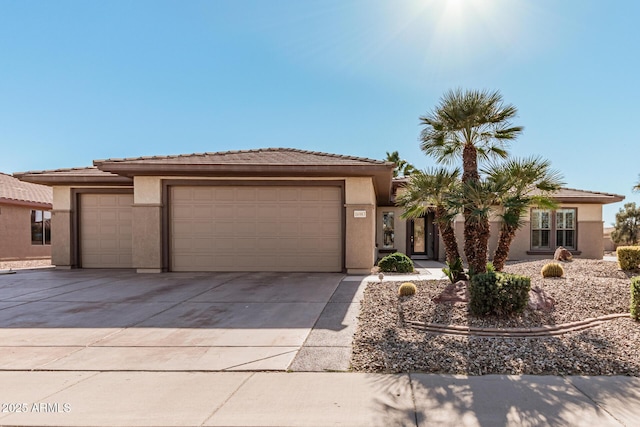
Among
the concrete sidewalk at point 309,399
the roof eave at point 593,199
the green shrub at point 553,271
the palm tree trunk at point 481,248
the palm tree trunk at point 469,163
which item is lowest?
the concrete sidewalk at point 309,399

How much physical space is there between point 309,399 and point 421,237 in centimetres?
1670

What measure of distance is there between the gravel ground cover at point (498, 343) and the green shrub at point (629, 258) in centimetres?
434

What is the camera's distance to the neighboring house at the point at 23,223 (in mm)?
18219

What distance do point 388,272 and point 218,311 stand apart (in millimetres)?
6728

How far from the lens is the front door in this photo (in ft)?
61.1

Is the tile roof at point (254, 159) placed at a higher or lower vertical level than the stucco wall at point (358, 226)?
higher

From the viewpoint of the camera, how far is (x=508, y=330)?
541 centimetres

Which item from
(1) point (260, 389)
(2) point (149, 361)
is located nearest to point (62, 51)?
(2) point (149, 361)

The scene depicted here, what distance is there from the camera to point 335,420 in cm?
314

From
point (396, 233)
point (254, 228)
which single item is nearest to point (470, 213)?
point (254, 228)

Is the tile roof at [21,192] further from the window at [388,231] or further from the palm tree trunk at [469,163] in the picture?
the palm tree trunk at [469,163]

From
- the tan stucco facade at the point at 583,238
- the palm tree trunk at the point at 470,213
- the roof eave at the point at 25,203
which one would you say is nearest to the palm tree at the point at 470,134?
the palm tree trunk at the point at 470,213

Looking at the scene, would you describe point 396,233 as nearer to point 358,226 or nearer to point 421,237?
point 421,237

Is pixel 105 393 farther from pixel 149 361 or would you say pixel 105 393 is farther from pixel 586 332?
pixel 586 332
